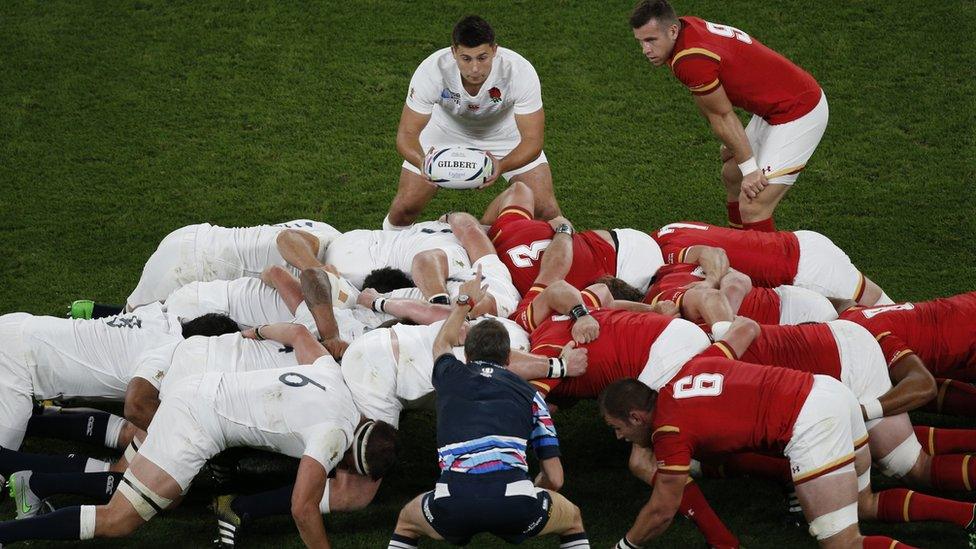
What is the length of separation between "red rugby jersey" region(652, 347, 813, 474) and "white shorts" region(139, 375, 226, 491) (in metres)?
2.09

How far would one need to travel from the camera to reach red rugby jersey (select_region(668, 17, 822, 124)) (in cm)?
677

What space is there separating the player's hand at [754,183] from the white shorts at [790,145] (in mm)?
70

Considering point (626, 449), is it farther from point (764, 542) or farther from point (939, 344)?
point (939, 344)

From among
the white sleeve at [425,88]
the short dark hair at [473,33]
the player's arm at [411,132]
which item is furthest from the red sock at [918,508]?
the white sleeve at [425,88]

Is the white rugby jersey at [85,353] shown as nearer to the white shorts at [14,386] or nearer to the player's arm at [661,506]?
the white shorts at [14,386]

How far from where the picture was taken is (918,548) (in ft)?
16.9

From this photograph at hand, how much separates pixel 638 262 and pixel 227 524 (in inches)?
110

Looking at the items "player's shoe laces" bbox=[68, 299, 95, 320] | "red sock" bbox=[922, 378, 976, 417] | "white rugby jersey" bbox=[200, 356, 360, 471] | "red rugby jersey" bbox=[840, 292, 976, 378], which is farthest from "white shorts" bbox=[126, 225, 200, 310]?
"red sock" bbox=[922, 378, 976, 417]

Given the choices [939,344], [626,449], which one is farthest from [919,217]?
[626,449]

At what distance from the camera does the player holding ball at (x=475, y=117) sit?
7.19 meters

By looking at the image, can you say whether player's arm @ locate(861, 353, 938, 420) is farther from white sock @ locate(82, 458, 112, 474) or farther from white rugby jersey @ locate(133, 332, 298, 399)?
white sock @ locate(82, 458, 112, 474)

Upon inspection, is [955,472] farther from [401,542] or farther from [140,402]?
[140,402]

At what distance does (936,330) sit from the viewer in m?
5.72

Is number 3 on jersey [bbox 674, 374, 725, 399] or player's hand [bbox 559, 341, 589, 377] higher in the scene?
number 3 on jersey [bbox 674, 374, 725, 399]
